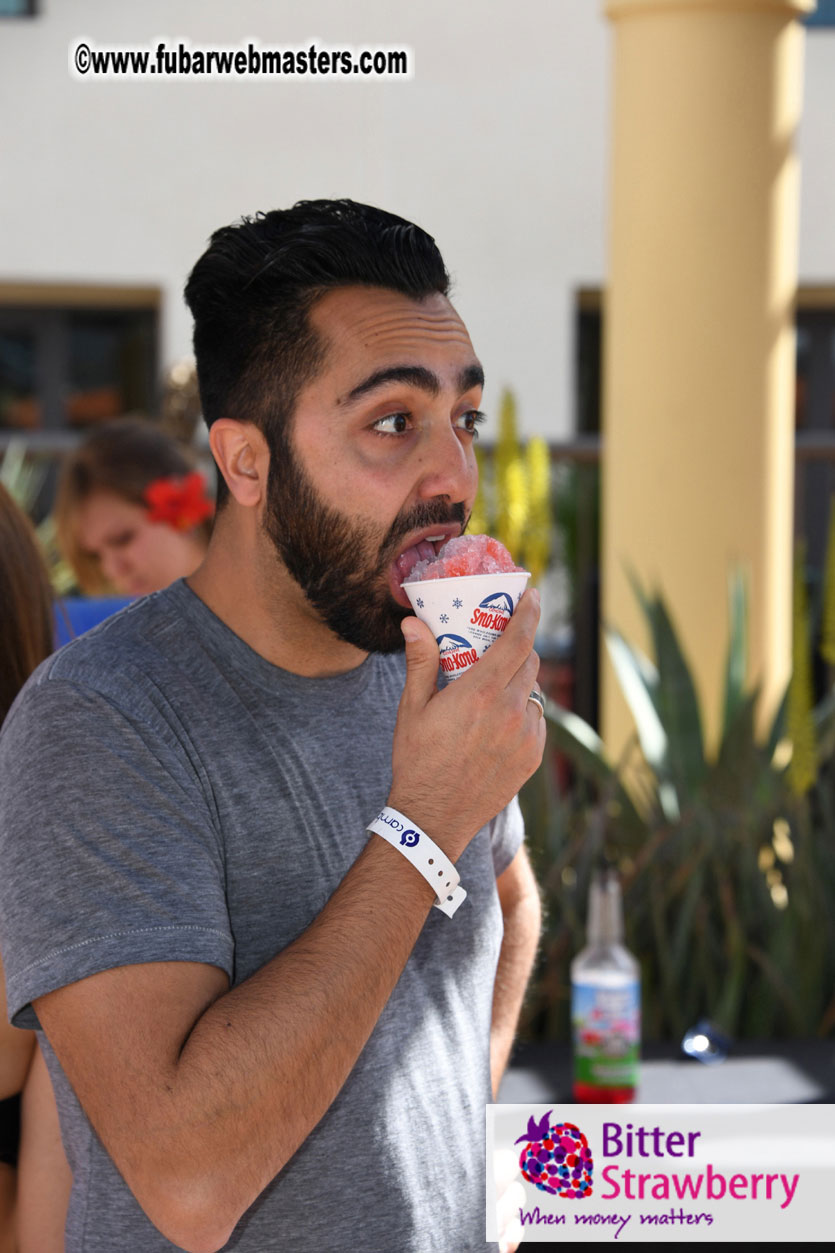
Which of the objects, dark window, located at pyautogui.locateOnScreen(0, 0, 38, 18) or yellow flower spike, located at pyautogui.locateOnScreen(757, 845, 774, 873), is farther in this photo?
dark window, located at pyautogui.locateOnScreen(0, 0, 38, 18)

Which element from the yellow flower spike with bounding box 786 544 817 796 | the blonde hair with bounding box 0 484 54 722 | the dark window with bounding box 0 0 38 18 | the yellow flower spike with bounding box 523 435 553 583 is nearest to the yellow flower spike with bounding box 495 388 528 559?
the yellow flower spike with bounding box 523 435 553 583

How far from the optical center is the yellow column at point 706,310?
179 inches

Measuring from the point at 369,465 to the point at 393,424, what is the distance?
5 cm

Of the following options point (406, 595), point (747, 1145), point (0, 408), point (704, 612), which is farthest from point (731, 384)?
point (0, 408)

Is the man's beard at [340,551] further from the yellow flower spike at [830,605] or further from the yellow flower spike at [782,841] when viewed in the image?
the yellow flower spike at [782,841]

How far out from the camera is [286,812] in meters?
1.39

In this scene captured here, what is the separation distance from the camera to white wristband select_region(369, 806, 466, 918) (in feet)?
4.18

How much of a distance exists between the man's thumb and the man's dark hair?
26 cm

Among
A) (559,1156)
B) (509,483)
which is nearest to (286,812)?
(559,1156)

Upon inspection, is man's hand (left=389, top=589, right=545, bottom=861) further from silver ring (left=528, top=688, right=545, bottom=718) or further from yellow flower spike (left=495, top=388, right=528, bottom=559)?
yellow flower spike (left=495, top=388, right=528, bottom=559)

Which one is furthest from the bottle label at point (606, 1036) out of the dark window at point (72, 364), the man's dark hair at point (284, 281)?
the dark window at point (72, 364)

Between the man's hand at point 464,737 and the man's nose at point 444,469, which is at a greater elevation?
the man's nose at point 444,469

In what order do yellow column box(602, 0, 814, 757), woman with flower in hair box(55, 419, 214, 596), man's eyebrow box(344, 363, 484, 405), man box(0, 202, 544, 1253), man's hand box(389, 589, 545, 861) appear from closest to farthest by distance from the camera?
Answer: 1. man box(0, 202, 544, 1253)
2. man's hand box(389, 589, 545, 861)
3. man's eyebrow box(344, 363, 484, 405)
4. woman with flower in hair box(55, 419, 214, 596)
5. yellow column box(602, 0, 814, 757)

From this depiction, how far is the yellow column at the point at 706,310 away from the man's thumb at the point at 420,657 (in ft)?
10.7
